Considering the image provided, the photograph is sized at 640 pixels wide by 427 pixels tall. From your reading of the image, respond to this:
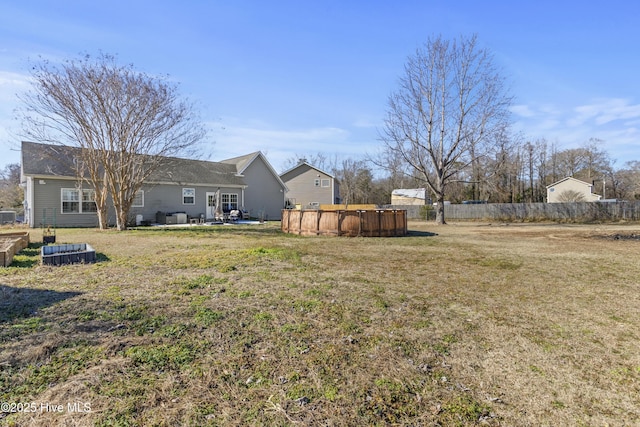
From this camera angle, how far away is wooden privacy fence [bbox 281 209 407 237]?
12812mm

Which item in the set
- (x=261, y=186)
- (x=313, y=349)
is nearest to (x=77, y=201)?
(x=261, y=186)

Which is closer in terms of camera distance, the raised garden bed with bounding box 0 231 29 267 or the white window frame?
the raised garden bed with bounding box 0 231 29 267

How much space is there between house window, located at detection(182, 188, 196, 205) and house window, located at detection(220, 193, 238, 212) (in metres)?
1.85

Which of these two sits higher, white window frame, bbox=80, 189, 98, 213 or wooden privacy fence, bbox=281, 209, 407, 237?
white window frame, bbox=80, 189, 98, 213

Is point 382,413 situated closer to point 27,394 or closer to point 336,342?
point 336,342

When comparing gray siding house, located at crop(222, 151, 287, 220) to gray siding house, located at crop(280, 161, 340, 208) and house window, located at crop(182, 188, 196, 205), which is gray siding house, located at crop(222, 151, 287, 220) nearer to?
house window, located at crop(182, 188, 196, 205)

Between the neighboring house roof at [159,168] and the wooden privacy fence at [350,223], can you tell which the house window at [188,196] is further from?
the wooden privacy fence at [350,223]

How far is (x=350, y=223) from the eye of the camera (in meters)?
12.8

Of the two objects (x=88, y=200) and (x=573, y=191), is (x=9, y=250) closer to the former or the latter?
(x=88, y=200)

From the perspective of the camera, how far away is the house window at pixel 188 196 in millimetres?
20266

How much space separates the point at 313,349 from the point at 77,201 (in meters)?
18.4

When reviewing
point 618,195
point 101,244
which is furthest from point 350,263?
point 618,195

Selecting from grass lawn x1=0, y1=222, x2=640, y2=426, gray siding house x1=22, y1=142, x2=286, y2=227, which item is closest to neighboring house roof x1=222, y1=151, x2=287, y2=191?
gray siding house x1=22, y1=142, x2=286, y2=227

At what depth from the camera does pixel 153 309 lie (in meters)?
3.77
